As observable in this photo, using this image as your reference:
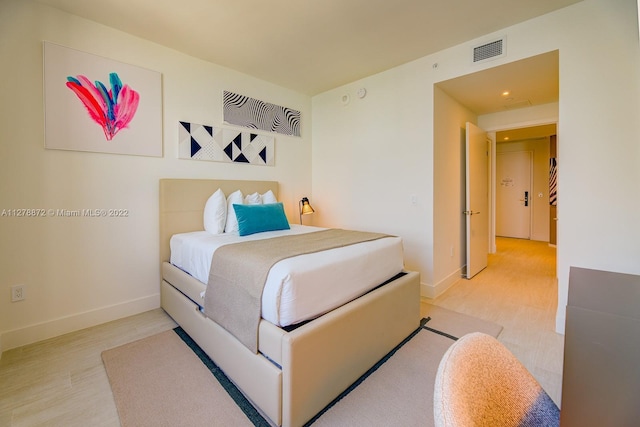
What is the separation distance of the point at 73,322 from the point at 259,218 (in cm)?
179

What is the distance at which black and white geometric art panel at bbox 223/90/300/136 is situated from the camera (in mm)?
3311

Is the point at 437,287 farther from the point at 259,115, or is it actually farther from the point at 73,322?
the point at 73,322

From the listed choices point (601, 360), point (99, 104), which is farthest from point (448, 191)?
point (99, 104)

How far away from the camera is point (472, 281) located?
3652 mm

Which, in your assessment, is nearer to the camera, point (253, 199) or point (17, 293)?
point (17, 293)

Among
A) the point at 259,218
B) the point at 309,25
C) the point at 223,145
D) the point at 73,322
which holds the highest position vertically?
the point at 309,25

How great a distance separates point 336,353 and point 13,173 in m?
2.71

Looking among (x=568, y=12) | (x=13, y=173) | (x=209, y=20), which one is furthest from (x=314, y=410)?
(x=568, y=12)

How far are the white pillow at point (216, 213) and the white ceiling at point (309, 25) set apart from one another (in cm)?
150

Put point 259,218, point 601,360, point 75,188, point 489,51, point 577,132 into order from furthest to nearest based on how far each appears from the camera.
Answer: point 259,218
point 489,51
point 75,188
point 577,132
point 601,360

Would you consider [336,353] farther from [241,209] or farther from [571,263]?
[571,263]

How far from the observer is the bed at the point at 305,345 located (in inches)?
53.5

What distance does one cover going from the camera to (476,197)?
388 centimetres

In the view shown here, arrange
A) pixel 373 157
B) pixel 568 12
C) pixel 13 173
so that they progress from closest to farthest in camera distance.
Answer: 1. pixel 13 173
2. pixel 568 12
3. pixel 373 157
